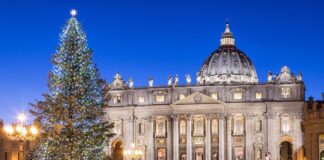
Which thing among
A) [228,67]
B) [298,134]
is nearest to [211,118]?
[298,134]

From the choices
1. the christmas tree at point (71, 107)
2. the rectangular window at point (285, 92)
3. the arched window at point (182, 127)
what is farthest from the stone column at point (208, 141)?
the christmas tree at point (71, 107)

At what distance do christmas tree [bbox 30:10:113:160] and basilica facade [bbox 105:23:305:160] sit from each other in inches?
2595

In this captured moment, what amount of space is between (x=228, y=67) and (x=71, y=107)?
98250 mm

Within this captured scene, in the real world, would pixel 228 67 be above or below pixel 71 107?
above

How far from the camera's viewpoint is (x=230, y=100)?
379 feet

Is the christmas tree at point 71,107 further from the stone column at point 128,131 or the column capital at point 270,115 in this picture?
the stone column at point 128,131

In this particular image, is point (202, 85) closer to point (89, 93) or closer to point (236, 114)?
point (236, 114)

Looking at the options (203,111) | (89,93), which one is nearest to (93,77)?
(89,93)

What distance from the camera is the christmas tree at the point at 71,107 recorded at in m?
47.3

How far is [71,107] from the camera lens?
4734 cm

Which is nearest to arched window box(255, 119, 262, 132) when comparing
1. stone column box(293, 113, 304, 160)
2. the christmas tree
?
Result: stone column box(293, 113, 304, 160)

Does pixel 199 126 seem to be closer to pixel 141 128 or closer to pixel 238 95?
pixel 238 95

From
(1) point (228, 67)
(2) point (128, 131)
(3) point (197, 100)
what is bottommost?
(2) point (128, 131)

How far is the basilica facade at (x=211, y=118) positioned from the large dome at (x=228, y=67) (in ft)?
77.8
